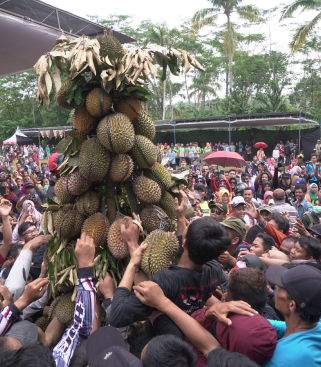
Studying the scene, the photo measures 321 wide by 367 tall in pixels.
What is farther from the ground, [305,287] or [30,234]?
[305,287]

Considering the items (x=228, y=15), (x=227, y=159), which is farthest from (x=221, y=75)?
(x=227, y=159)

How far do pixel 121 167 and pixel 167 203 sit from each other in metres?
0.52

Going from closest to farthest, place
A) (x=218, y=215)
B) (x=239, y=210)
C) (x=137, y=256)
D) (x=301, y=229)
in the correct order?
1. (x=137, y=256)
2. (x=301, y=229)
3. (x=239, y=210)
4. (x=218, y=215)

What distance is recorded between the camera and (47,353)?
4.89 feet

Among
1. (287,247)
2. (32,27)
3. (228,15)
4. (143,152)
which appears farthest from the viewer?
Answer: (228,15)

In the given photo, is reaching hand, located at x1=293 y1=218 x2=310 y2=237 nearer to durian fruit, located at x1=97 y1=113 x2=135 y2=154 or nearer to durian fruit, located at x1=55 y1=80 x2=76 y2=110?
durian fruit, located at x1=97 y1=113 x2=135 y2=154

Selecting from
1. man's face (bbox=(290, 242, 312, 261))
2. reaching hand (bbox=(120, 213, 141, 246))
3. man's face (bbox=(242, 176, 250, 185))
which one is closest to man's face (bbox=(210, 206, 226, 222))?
man's face (bbox=(290, 242, 312, 261))

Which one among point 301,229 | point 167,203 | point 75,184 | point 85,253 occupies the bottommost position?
point 301,229

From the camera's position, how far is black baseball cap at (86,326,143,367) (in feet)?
4.22

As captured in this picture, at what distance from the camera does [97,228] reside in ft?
7.74

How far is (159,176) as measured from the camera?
257cm

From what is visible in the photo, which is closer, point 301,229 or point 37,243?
point 37,243

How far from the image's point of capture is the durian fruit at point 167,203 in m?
2.62

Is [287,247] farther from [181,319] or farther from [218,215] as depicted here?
[181,319]
